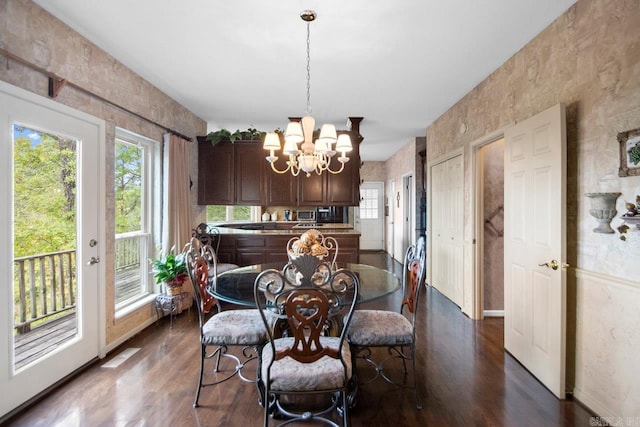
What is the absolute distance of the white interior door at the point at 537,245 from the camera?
205 cm

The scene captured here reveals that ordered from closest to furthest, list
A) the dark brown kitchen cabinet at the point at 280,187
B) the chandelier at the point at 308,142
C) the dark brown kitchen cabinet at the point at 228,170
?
the chandelier at the point at 308,142 < the dark brown kitchen cabinet at the point at 228,170 < the dark brown kitchen cabinet at the point at 280,187

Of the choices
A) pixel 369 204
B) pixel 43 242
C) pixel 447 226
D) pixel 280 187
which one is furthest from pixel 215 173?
pixel 369 204

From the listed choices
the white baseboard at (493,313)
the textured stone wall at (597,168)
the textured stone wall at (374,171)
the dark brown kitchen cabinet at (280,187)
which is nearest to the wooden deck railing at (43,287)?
A: the dark brown kitchen cabinet at (280,187)

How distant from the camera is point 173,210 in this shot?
3.75 meters

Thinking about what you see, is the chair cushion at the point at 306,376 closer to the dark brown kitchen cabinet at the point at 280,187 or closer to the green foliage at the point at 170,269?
the green foliage at the point at 170,269

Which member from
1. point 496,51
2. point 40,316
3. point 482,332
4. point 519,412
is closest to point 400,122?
point 496,51

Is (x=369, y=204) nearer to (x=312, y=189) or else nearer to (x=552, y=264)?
(x=312, y=189)

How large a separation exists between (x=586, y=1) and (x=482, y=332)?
282cm

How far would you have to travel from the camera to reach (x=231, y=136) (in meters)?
4.74

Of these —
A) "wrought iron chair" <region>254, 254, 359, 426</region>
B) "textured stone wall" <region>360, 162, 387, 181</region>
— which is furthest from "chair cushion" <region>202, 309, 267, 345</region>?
"textured stone wall" <region>360, 162, 387, 181</region>

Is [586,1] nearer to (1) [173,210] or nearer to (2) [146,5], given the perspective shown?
(2) [146,5]

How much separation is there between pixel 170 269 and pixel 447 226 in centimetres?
350

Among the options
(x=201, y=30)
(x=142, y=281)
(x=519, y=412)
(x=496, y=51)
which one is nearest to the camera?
(x=519, y=412)

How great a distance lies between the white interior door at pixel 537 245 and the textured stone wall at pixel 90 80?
11.2ft
